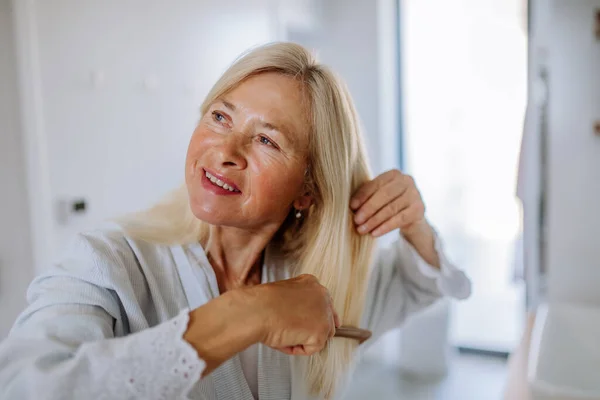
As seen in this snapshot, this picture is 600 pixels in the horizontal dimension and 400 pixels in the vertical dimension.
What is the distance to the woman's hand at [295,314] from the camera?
1.41ft

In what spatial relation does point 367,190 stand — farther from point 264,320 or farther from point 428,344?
point 428,344

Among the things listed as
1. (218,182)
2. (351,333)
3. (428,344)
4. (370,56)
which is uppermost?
(370,56)

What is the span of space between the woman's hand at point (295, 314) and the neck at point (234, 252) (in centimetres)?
16

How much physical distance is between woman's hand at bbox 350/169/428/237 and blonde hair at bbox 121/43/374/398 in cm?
1

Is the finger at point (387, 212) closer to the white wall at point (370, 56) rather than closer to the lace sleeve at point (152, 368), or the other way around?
the lace sleeve at point (152, 368)

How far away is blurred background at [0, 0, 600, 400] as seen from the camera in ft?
2.76

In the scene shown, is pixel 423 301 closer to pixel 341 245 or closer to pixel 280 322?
pixel 341 245

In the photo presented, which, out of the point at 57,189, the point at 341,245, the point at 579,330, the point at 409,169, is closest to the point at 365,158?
the point at 341,245

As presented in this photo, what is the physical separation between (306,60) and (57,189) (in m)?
0.53

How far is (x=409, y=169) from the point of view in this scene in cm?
176

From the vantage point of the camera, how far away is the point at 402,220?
71cm

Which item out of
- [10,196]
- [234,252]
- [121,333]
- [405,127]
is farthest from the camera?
[405,127]

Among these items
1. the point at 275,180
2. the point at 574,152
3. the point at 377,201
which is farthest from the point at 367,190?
the point at 574,152

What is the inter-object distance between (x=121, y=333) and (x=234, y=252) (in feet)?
0.62
